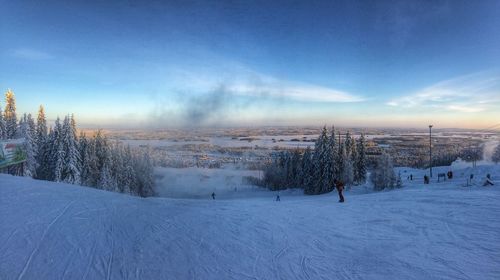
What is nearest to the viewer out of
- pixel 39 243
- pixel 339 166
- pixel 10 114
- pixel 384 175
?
pixel 39 243

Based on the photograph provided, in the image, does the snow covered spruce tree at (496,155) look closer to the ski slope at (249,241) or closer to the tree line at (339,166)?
the tree line at (339,166)

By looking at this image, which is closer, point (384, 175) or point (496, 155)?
point (384, 175)

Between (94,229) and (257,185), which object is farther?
(257,185)

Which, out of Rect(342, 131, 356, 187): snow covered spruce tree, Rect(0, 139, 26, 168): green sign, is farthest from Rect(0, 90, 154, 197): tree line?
Rect(342, 131, 356, 187): snow covered spruce tree

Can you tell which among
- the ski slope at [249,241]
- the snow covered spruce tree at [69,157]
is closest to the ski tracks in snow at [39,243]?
the ski slope at [249,241]

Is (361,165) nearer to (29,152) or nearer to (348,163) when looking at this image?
(348,163)

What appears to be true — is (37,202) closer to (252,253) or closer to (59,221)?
(59,221)

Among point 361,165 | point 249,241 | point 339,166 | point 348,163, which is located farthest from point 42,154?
point 361,165

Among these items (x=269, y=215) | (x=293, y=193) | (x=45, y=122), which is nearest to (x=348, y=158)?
(x=293, y=193)

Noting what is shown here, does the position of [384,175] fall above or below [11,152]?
below
